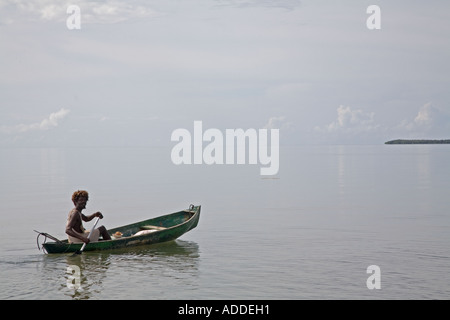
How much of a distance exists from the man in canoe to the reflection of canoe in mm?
243

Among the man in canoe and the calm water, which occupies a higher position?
the man in canoe

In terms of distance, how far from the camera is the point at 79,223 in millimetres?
18891

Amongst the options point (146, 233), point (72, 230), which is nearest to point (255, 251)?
point (146, 233)

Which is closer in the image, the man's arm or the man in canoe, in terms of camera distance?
the man in canoe

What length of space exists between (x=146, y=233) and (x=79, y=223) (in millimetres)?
2470

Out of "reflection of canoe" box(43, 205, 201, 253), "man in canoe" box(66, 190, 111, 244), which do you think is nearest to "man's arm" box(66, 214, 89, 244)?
"man in canoe" box(66, 190, 111, 244)

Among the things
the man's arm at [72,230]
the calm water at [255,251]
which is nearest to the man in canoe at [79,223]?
the man's arm at [72,230]

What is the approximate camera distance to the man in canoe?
18500mm

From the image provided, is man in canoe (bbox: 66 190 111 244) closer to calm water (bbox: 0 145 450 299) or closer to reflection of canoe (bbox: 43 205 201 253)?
reflection of canoe (bbox: 43 205 201 253)

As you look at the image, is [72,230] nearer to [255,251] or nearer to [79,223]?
[79,223]

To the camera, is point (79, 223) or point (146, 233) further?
point (146, 233)

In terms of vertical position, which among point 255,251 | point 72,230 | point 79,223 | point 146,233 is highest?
point 79,223

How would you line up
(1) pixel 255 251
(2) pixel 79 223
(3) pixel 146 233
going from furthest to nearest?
1. (3) pixel 146 233
2. (1) pixel 255 251
3. (2) pixel 79 223
